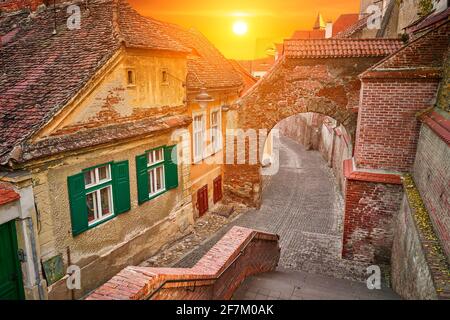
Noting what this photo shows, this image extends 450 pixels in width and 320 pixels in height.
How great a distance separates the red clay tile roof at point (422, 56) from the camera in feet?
27.2

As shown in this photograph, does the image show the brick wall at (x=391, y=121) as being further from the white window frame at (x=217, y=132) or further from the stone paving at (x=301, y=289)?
the white window frame at (x=217, y=132)

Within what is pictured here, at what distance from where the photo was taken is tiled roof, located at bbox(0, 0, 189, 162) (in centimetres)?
748

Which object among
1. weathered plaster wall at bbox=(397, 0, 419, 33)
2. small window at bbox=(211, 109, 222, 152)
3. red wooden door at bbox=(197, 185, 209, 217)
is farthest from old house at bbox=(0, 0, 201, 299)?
weathered plaster wall at bbox=(397, 0, 419, 33)

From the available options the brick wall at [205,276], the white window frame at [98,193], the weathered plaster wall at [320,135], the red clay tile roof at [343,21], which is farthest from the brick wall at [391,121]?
the red clay tile roof at [343,21]

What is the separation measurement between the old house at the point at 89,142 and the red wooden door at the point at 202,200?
141cm

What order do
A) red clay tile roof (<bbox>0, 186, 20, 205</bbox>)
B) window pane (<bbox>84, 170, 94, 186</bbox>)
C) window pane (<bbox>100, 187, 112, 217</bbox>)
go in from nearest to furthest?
red clay tile roof (<bbox>0, 186, 20, 205</bbox>), window pane (<bbox>84, 170, 94, 186</bbox>), window pane (<bbox>100, 187, 112, 217</bbox>)

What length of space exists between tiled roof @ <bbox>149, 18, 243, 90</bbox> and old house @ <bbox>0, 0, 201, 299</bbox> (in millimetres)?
1972

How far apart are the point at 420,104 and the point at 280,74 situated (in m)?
5.71

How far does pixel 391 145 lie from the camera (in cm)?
920

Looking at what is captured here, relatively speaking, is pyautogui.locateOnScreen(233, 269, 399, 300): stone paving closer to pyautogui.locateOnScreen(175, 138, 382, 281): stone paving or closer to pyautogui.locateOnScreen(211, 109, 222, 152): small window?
pyautogui.locateOnScreen(175, 138, 382, 281): stone paving

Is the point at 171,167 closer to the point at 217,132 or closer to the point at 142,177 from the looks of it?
the point at 142,177

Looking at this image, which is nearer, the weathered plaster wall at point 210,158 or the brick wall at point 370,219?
the brick wall at point 370,219
